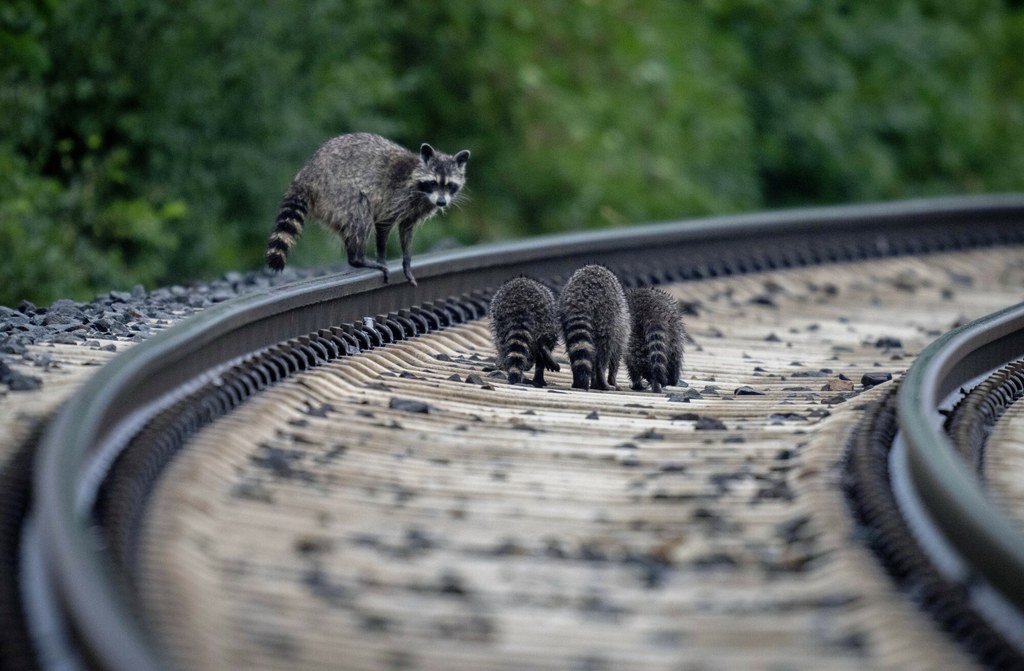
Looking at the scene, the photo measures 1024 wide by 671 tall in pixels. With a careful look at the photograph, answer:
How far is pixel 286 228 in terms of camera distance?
31.8ft

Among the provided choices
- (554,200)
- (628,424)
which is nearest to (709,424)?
(628,424)

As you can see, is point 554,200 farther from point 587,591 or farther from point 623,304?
point 587,591

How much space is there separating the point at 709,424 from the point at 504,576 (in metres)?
2.42

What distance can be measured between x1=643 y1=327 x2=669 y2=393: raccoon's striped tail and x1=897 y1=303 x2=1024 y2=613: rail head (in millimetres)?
1360

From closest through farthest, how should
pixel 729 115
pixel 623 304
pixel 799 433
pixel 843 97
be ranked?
1. pixel 799 433
2. pixel 623 304
3. pixel 729 115
4. pixel 843 97

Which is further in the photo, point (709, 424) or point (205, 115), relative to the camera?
point (205, 115)

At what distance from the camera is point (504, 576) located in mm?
4551

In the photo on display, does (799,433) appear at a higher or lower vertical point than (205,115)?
lower

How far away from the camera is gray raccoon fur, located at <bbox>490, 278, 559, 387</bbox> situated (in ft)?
26.6

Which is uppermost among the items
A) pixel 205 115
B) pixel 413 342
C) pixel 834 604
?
pixel 205 115

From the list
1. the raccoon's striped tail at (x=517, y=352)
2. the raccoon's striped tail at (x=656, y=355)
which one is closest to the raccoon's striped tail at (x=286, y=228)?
the raccoon's striped tail at (x=517, y=352)

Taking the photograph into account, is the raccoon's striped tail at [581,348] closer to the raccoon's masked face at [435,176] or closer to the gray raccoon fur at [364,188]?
the gray raccoon fur at [364,188]

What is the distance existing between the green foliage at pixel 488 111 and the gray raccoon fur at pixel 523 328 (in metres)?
2.81

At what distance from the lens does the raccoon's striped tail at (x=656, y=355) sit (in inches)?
325
